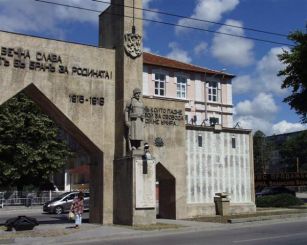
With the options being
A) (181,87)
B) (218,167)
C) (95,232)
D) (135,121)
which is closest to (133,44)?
(135,121)

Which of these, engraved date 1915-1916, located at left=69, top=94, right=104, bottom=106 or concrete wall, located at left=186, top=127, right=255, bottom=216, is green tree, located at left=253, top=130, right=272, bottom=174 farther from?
engraved date 1915-1916, located at left=69, top=94, right=104, bottom=106

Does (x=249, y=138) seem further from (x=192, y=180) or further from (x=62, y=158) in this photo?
(x=62, y=158)

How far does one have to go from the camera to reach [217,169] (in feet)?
89.7

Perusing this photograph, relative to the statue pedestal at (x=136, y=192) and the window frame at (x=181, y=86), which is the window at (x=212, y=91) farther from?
the statue pedestal at (x=136, y=192)

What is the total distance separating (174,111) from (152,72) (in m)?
33.3

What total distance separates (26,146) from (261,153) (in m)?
61.3

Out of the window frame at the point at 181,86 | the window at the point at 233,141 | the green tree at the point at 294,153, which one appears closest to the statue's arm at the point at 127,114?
the window at the point at 233,141

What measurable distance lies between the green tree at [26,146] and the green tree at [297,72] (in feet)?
69.7

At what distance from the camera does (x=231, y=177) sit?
27906 millimetres

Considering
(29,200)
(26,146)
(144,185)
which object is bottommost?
(29,200)

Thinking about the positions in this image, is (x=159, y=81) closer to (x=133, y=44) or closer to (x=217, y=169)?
(x=217, y=169)

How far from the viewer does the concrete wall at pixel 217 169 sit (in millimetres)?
26297

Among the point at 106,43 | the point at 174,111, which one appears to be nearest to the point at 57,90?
the point at 106,43

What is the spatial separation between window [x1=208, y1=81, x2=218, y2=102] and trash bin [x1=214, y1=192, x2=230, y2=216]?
38.3 m
